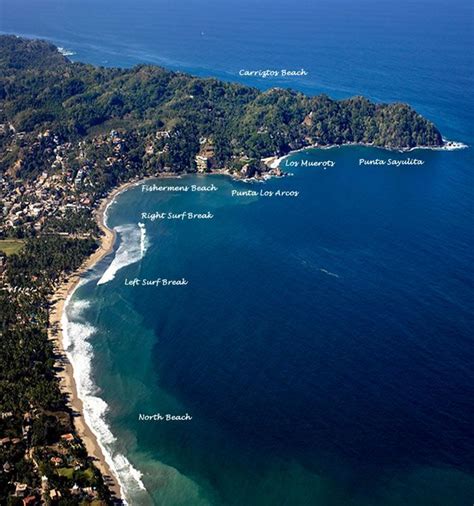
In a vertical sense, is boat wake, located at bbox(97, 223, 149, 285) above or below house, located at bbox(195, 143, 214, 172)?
below

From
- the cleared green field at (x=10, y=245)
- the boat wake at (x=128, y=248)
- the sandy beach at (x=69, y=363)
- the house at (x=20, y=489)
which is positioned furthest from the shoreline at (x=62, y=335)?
the cleared green field at (x=10, y=245)

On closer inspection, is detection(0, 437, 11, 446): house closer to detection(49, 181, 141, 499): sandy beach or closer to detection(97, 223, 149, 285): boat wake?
detection(49, 181, 141, 499): sandy beach

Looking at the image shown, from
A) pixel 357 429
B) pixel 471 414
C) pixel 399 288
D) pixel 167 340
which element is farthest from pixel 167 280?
pixel 471 414

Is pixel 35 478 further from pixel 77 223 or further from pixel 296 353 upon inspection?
pixel 77 223

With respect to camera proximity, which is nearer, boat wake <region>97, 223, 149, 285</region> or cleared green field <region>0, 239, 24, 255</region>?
boat wake <region>97, 223, 149, 285</region>

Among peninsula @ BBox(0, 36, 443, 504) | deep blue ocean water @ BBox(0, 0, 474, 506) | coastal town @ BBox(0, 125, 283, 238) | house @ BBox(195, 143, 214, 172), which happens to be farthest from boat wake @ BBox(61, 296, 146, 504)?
house @ BBox(195, 143, 214, 172)

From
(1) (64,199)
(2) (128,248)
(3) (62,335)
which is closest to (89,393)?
(3) (62,335)

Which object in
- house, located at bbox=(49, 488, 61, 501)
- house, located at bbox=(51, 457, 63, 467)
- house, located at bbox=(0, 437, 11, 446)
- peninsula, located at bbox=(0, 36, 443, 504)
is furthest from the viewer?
house, located at bbox=(0, 437, 11, 446)
